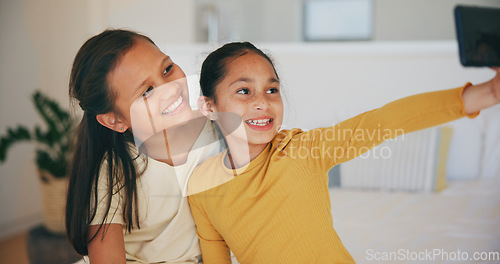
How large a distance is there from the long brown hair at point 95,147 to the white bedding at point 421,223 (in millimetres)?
316

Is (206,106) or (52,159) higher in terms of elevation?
(206,106)

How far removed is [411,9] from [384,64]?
239 cm

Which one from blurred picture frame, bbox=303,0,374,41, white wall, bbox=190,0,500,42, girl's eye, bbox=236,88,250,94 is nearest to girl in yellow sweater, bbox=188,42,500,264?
girl's eye, bbox=236,88,250,94

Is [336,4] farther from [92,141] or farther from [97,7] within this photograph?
[92,141]

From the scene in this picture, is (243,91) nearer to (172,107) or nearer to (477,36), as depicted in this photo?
(172,107)

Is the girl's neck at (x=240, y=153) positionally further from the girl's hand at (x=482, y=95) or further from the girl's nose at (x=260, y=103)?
the girl's hand at (x=482, y=95)

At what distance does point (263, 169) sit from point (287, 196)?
0.05 metres

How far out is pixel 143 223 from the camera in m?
0.66

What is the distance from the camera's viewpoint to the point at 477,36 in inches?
16.9

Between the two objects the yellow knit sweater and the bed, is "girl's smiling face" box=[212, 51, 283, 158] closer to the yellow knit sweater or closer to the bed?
the yellow knit sweater

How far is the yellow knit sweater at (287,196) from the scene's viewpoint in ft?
1.76

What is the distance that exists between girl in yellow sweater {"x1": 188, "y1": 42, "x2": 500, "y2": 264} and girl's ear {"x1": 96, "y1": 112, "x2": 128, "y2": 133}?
0.38ft

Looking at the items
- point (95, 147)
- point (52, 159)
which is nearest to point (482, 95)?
point (95, 147)

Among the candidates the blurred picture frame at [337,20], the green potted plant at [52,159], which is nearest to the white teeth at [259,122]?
the green potted plant at [52,159]
